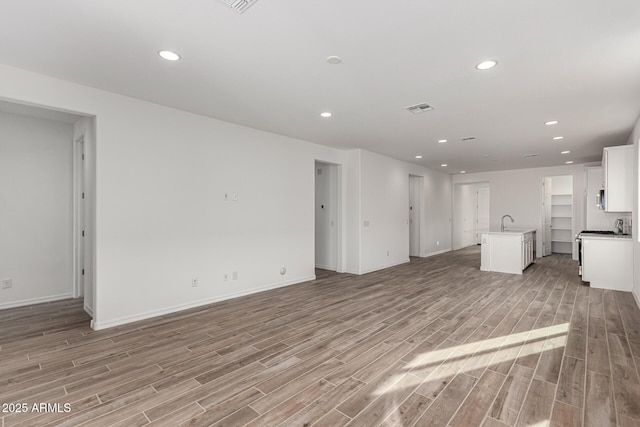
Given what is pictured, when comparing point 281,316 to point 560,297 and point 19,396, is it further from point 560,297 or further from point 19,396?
point 560,297

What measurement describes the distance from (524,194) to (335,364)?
9.12 m

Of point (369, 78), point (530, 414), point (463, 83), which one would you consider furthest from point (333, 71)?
point (530, 414)

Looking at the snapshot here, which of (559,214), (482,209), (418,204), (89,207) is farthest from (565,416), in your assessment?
(482,209)

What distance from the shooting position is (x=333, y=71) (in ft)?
9.75

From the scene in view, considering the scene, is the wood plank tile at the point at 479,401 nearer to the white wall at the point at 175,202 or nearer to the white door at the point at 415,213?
the white wall at the point at 175,202

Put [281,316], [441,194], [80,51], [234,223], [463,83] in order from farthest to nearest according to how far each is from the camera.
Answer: [441,194] → [234,223] → [281,316] → [463,83] → [80,51]

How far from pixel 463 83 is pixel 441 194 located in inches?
288

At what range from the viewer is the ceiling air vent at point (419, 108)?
388 centimetres

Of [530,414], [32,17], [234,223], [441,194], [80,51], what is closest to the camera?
[530,414]

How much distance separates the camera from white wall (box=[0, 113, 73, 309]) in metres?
4.25

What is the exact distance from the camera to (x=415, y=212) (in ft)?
30.4

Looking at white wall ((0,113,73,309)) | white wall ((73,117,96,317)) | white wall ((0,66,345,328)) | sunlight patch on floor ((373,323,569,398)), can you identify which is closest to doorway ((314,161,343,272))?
white wall ((0,66,345,328))

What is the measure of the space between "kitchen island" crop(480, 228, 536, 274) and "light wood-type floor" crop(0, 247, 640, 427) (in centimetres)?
205

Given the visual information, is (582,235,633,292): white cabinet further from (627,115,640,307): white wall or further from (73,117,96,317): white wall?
(73,117,96,317): white wall
